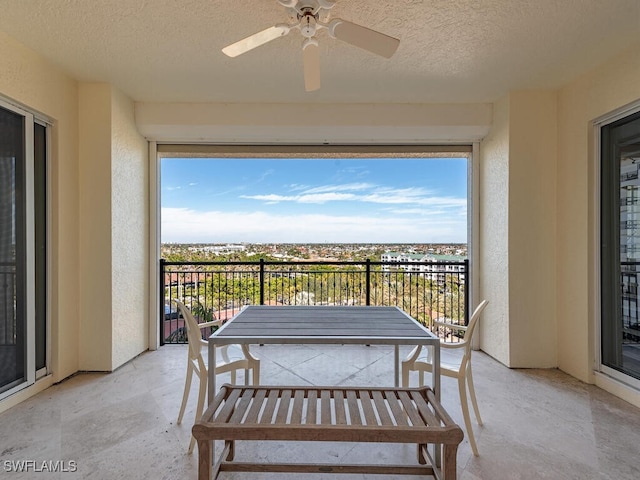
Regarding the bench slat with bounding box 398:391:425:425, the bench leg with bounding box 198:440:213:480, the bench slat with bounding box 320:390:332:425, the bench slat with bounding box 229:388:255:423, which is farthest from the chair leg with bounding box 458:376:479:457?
the bench leg with bounding box 198:440:213:480

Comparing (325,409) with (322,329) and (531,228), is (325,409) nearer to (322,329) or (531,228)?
(322,329)

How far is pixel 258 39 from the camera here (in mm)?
1639

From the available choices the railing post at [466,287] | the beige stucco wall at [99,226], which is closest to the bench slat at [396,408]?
the railing post at [466,287]

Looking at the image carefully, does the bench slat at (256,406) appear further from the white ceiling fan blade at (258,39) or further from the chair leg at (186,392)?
the white ceiling fan blade at (258,39)

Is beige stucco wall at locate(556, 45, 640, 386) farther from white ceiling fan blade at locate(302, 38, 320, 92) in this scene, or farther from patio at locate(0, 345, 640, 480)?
white ceiling fan blade at locate(302, 38, 320, 92)

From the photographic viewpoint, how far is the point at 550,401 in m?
2.26

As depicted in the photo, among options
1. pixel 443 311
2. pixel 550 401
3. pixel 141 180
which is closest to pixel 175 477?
pixel 550 401

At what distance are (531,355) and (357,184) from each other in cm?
257

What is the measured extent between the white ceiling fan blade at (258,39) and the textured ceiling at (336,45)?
12.6 inches

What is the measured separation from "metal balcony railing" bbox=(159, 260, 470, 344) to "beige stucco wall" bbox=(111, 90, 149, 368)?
29 centimetres

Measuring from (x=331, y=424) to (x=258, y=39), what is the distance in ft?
6.14

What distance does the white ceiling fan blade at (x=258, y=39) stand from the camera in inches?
61.9

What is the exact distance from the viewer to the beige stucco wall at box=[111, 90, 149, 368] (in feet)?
9.19

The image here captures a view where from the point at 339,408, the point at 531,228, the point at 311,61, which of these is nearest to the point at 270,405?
the point at 339,408
